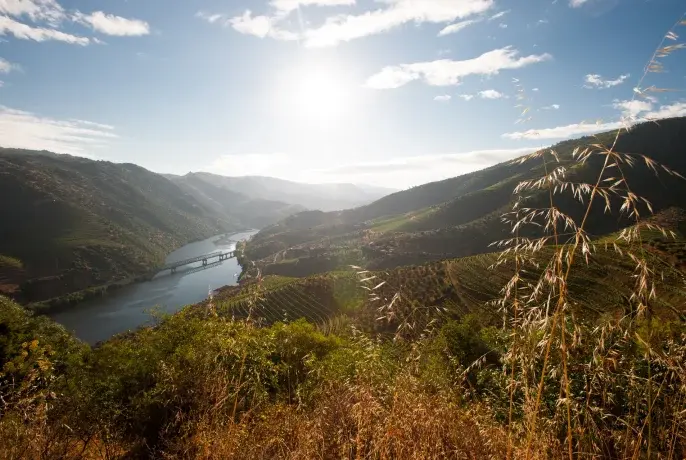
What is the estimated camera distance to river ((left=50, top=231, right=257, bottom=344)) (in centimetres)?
7456

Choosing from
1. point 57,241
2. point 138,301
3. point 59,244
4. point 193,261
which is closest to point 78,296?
point 138,301

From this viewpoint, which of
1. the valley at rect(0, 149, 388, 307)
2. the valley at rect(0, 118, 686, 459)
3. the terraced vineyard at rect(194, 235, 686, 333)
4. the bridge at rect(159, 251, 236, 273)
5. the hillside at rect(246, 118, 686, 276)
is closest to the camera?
the valley at rect(0, 118, 686, 459)

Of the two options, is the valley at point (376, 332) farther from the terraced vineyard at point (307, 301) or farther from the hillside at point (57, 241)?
the hillside at point (57, 241)

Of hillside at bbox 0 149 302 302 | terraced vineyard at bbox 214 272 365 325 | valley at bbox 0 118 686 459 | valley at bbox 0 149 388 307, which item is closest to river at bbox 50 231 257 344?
valley at bbox 0 118 686 459

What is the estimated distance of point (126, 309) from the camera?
281 feet

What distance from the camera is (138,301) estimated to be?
9231 centimetres

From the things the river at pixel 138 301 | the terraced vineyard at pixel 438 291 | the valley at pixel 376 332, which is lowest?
the river at pixel 138 301

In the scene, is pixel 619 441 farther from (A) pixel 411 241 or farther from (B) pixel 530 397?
(A) pixel 411 241

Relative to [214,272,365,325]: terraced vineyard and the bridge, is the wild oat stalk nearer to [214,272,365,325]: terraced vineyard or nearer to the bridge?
[214,272,365,325]: terraced vineyard

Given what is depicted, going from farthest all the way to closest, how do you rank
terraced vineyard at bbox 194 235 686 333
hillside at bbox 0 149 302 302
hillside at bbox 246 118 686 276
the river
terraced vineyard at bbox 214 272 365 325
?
1. hillside at bbox 246 118 686 276
2. hillside at bbox 0 149 302 302
3. the river
4. terraced vineyard at bbox 214 272 365 325
5. terraced vineyard at bbox 194 235 686 333

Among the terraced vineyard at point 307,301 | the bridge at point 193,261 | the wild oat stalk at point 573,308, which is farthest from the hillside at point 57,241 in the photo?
the wild oat stalk at point 573,308

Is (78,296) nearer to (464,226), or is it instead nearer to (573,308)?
(573,308)

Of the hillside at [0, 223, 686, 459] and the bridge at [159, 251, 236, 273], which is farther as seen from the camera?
the bridge at [159, 251, 236, 273]

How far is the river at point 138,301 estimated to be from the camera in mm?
74562
